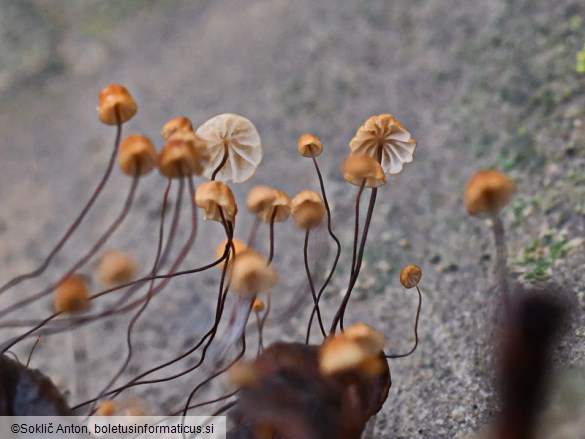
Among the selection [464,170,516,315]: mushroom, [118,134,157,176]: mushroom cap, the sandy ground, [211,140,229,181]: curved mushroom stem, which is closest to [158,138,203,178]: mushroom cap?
[118,134,157,176]: mushroom cap

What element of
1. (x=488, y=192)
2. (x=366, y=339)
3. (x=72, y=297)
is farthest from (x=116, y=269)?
(x=488, y=192)

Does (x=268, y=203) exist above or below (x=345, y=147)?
below

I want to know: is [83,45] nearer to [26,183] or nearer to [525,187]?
[26,183]

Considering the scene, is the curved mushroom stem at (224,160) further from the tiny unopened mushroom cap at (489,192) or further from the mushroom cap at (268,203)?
the tiny unopened mushroom cap at (489,192)

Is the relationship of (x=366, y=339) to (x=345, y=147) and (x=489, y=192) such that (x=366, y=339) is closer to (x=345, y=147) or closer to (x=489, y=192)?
(x=489, y=192)

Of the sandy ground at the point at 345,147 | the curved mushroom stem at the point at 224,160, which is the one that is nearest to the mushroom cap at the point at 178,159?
the curved mushroom stem at the point at 224,160
